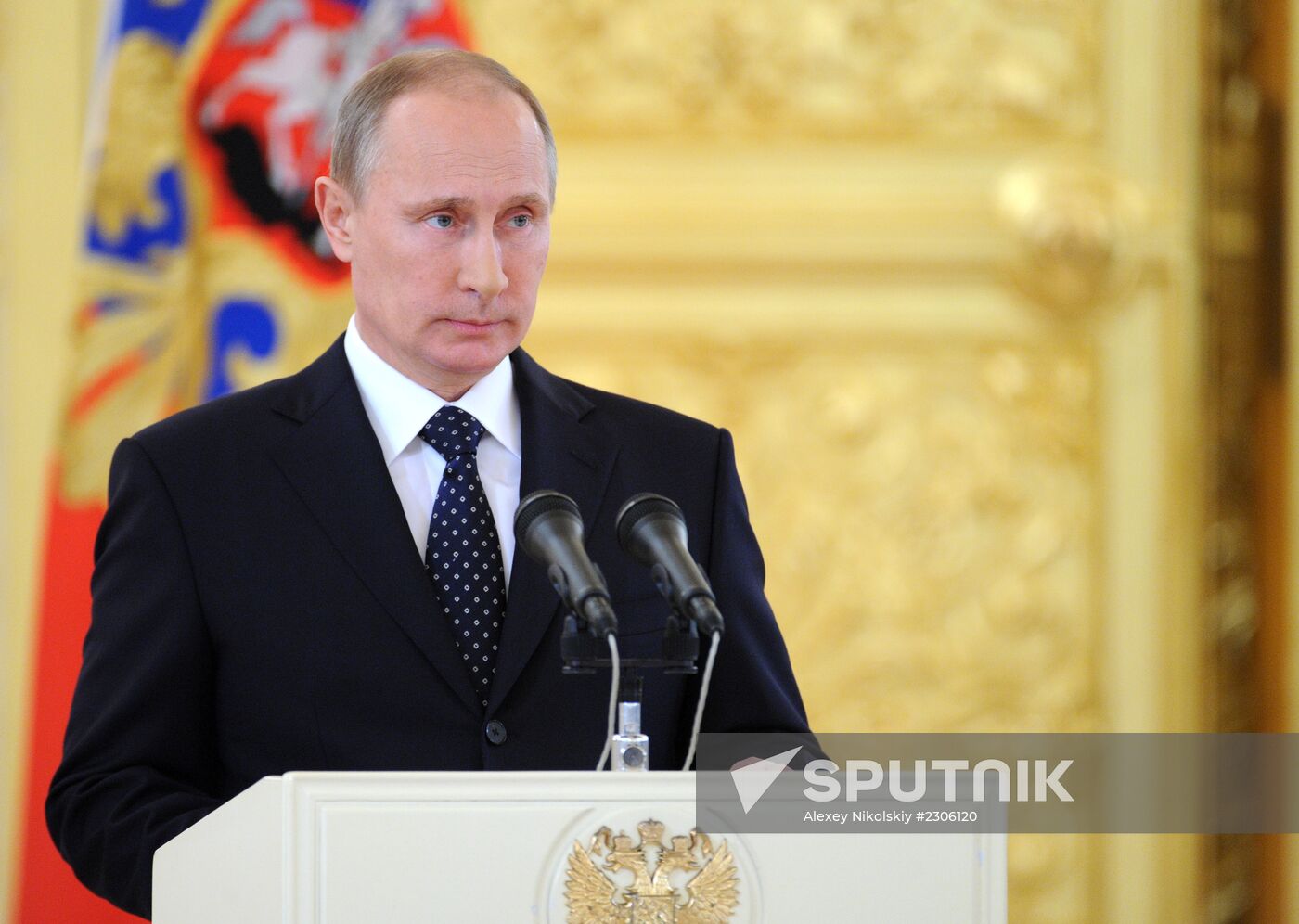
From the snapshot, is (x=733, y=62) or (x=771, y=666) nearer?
(x=771, y=666)

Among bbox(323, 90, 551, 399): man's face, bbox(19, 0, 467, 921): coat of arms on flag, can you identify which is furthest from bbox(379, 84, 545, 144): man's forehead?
bbox(19, 0, 467, 921): coat of arms on flag

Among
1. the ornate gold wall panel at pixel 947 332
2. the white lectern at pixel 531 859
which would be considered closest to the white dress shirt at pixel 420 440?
the white lectern at pixel 531 859

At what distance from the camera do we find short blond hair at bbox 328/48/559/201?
1.82m

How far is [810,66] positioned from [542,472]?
195 cm

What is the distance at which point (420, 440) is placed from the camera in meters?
1.88

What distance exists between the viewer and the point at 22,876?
9.84ft

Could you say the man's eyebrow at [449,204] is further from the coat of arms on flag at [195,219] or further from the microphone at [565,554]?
the coat of arms on flag at [195,219]

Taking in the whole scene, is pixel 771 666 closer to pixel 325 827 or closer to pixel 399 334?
pixel 399 334

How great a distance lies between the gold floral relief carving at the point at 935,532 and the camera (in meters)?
3.57

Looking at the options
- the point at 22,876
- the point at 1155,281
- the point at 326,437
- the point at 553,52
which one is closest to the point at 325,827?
the point at 326,437

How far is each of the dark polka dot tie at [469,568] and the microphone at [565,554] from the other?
0.39 m

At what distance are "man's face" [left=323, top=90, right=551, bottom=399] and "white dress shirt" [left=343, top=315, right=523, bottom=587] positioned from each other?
0.06m

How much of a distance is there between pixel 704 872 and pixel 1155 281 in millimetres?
2661

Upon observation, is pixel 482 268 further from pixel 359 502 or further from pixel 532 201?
pixel 359 502
